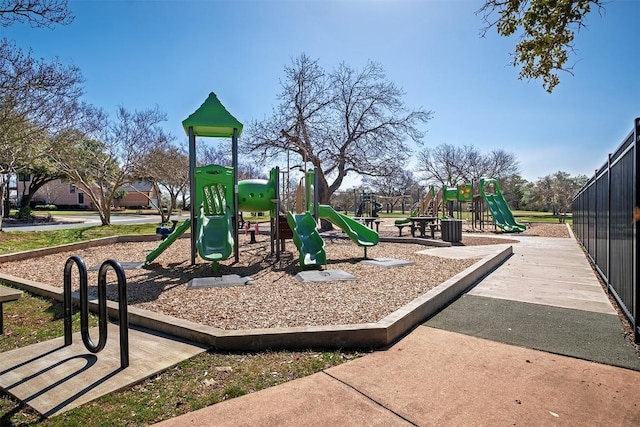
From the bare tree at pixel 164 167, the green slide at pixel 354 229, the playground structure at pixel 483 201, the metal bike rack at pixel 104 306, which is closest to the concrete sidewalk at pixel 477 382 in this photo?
the metal bike rack at pixel 104 306

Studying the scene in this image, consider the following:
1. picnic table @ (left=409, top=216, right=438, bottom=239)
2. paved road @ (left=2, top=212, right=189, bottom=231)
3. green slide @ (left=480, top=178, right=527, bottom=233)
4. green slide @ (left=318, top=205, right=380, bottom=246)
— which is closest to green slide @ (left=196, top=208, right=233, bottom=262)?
green slide @ (left=318, top=205, right=380, bottom=246)

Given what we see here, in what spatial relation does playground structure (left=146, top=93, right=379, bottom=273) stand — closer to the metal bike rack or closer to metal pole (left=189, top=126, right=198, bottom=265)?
metal pole (left=189, top=126, right=198, bottom=265)

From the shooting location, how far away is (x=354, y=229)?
10352mm

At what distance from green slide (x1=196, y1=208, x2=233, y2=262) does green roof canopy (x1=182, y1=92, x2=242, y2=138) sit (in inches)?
75.8

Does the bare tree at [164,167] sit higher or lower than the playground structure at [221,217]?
higher

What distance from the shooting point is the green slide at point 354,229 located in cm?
978

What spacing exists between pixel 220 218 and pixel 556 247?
10971 mm

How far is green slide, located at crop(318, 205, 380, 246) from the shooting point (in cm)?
978

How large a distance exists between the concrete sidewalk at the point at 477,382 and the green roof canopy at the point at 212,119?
632 cm

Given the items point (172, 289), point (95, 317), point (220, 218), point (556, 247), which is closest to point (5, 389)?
point (95, 317)

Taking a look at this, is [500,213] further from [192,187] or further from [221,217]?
[192,187]

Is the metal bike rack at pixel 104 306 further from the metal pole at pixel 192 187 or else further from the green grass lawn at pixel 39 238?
the green grass lawn at pixel 39 238

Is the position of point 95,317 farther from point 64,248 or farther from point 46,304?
point 64,248

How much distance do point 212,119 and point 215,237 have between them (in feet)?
8.77
